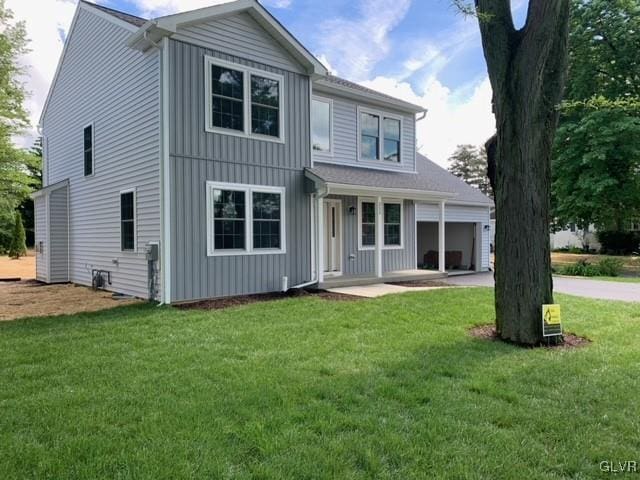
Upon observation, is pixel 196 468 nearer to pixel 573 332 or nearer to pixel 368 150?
pixel 573 332

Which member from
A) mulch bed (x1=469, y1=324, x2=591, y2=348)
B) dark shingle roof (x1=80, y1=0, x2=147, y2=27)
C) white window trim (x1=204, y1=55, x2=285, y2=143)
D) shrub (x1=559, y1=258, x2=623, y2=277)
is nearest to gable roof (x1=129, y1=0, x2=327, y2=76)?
white window trim (x1=204, y1=55, x2=285, y2=143)

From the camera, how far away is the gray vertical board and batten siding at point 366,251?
12641 mm

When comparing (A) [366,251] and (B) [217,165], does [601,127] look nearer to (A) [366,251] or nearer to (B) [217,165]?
(A) [366,251]

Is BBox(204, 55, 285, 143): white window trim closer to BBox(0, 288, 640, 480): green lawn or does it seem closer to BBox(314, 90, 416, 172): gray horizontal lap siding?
BBox(314, 90, 416, 172): gray horizontal lap siding

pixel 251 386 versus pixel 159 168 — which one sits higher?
pixel 159 168

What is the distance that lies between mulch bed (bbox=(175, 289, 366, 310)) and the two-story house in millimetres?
257

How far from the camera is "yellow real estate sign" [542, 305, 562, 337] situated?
5.98 meters

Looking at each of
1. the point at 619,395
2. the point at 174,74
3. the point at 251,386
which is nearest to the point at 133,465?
the point at 251,386

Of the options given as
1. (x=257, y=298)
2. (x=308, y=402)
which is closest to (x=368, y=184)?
Result: (x=257, y=298)

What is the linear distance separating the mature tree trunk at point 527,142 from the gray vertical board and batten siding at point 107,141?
6.51 meters

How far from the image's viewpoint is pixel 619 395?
13.6ft

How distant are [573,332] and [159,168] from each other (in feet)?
26.0

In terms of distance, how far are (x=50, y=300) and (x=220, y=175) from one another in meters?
4.90

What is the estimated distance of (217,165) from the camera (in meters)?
9.62
